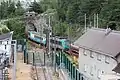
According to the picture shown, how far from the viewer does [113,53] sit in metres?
17.2

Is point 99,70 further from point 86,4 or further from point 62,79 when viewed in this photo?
point 86,4

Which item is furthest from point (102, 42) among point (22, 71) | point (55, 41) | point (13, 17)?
point (13, 17)

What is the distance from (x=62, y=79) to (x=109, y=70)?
3.86 m

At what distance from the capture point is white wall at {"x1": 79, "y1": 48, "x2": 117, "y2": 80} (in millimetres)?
17859

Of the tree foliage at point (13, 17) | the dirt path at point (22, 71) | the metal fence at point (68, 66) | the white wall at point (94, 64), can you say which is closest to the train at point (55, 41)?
the tree foliage at point (13, 17)

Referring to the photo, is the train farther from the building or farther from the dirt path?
the building

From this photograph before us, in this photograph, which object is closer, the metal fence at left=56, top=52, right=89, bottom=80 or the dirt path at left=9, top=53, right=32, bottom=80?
the metal fence at left=56, top=52, right=89, bottom=80

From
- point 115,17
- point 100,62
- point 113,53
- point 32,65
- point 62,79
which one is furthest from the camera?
point 115,17

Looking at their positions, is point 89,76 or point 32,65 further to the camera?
point 32,65

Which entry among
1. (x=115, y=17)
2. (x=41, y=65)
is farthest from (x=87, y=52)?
(x=115, y=17)

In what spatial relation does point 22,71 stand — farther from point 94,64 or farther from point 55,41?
point 55,41

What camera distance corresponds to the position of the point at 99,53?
19297 millimetres

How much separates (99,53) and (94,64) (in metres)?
1.14

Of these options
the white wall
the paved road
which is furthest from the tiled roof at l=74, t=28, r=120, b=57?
the paved road
